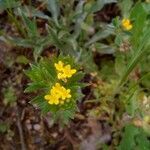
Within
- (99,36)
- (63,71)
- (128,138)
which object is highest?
(63,71)

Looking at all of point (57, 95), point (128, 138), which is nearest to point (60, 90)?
point (57, 95)

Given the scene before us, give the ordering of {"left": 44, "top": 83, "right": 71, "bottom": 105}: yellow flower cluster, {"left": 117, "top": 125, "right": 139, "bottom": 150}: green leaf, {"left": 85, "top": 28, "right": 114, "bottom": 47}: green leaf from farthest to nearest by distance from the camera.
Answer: {"left": 85, "top": 28, "right": 114, "bottom": 47}: green leaf < {"left": 117, "top": 125, "right": 139, "bottom": 150}: green leaf < {"left": 44, "top": 83, "right": 71, "bottom": 105}: yellow flower cluster

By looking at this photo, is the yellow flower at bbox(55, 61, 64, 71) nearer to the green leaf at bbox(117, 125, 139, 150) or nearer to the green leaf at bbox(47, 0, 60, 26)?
the green leaf at bbox(47, 0, 60, 26)

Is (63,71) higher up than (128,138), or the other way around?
(63,71)

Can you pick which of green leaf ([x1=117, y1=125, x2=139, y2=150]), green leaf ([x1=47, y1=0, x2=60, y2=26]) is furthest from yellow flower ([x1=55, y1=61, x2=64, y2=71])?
green leaf ([x1=117, y1=125, x2=139, y2=150])

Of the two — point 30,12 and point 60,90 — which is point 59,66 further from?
point 30,12

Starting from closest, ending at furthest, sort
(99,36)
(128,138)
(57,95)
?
1. (57,95)
2. (128,138)
3. (99,36)

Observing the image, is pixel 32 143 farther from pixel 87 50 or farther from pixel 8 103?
pixel 87 50
